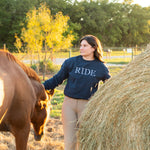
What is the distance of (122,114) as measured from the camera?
1.93m

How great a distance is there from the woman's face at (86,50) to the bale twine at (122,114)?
62 centimetres

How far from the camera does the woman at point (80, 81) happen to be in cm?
256

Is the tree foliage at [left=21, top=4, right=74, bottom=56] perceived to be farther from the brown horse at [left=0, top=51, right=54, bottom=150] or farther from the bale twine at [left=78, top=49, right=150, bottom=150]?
the bale twine at [left=78, top=49, right=150, bottom=150]

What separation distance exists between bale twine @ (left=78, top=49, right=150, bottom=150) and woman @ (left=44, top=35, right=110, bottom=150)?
36 centimetres

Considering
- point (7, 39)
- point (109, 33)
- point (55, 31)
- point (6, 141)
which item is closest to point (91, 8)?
point (109, 33)

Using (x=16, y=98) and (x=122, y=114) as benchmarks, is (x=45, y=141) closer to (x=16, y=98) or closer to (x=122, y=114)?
(x=16, y=98)

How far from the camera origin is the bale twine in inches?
71.8

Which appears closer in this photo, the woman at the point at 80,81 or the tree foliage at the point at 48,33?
the woman at the point at 80,81

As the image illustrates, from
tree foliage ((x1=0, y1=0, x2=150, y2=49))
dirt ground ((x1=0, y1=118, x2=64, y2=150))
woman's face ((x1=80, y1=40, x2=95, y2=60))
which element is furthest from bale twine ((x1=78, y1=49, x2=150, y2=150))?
tree foliage ((x1=0, y1=0, x2=150, y2=49))

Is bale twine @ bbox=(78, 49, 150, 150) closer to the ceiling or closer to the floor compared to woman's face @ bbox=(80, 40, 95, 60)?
closer to the floor

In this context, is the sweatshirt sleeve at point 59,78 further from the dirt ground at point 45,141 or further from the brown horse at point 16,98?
the dirt ground at point 45,141

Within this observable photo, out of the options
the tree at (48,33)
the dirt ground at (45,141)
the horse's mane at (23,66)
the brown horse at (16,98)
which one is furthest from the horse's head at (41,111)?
the tree at (48,33)

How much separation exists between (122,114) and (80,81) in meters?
0.80

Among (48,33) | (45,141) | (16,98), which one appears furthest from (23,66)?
(48,33)
